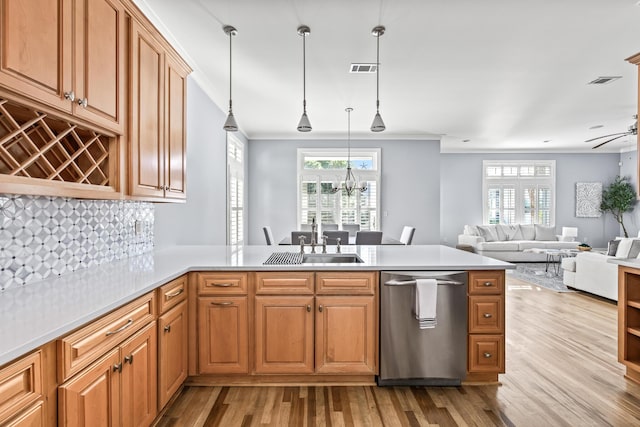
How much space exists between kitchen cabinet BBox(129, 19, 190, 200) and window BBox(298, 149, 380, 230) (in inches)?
186

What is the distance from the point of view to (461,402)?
7.43 feet

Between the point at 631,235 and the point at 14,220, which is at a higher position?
the point at 14,220

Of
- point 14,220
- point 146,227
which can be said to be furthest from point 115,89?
point 146,227

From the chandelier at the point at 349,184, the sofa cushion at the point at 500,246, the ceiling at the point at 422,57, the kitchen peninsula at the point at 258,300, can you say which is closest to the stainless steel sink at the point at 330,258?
the kitchen peninsula at the point at 258,300

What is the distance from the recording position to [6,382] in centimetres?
98

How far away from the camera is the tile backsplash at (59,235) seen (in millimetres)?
1604

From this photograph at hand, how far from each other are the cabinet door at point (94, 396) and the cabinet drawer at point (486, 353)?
85.6 inches

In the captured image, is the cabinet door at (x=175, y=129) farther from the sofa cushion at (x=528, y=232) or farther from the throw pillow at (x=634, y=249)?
the sofa cushion at (x=528, y=232)

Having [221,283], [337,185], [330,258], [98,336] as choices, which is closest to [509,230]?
[337,185]

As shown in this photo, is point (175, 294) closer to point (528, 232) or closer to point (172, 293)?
point (172, 293)

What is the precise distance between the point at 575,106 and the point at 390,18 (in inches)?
163

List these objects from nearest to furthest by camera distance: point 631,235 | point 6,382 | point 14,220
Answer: point 6,382, point 14,220, point 631,235

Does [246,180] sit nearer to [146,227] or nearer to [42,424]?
[146,227]

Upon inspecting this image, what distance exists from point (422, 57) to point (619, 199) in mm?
8528
